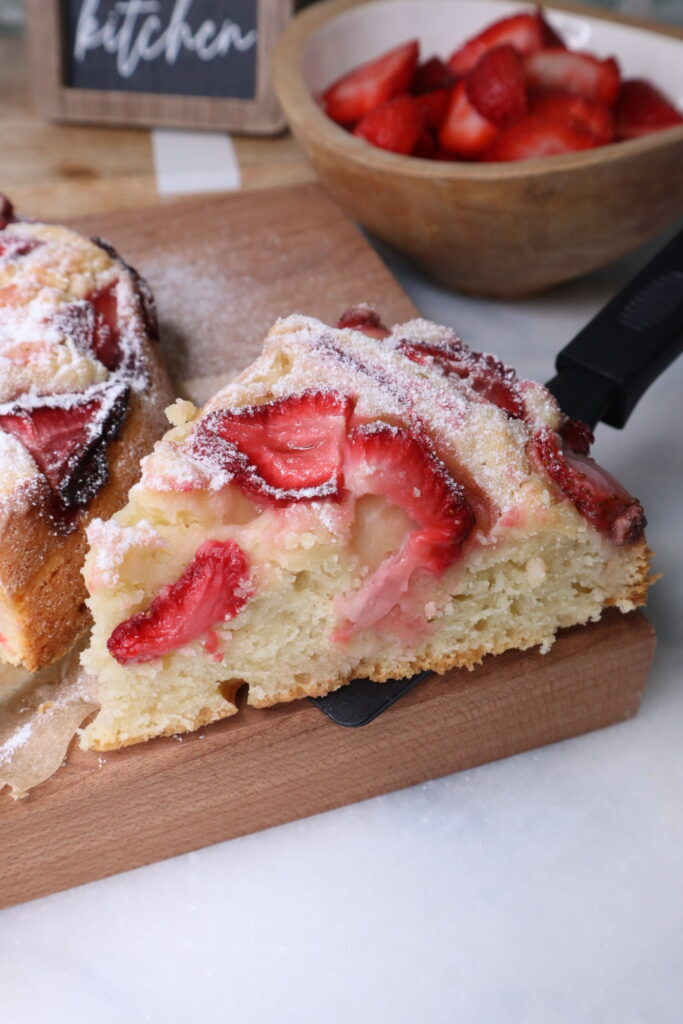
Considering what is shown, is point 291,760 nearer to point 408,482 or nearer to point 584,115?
point 408,482

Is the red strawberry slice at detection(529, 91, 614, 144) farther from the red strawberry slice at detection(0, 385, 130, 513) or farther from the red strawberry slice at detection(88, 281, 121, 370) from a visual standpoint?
the red strawberry slice at detection(0, 385, 130, 513)

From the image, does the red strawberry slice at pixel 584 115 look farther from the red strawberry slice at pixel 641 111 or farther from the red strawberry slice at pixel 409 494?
the red strawberry slice at pixel 409 494

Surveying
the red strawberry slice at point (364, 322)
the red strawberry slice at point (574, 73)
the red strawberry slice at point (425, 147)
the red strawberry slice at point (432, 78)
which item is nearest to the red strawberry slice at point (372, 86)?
the red strawberry slice at point (432, 78)

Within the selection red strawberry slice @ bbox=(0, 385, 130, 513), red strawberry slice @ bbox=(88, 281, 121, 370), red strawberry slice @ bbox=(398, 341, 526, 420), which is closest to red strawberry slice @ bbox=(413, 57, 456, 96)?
red strawberry slice @ bbox=(88, 281, 121, 370)

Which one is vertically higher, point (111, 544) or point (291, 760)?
point (111, 544)

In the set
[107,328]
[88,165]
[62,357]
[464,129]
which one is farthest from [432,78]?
[62,357]

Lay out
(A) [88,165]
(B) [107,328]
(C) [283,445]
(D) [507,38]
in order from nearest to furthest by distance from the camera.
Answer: (C) [283,445] → (B) [107,328] → (D) [507,38] → (A) [88,165]

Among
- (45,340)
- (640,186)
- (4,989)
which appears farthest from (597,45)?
(4,989)
